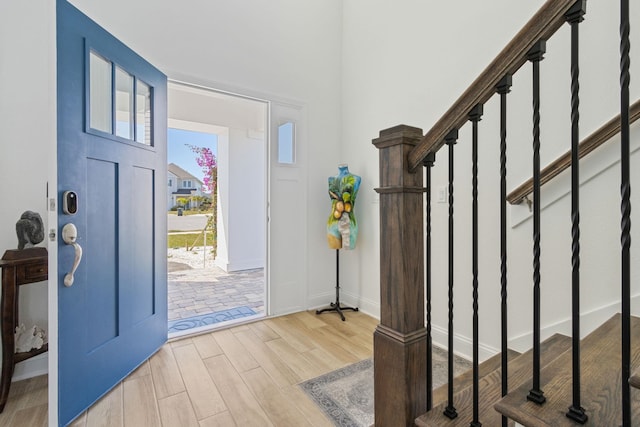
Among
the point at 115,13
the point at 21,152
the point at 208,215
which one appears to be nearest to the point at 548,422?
the point at 21,152

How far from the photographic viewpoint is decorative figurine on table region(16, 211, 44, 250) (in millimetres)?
1795

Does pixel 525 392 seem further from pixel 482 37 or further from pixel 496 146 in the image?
pixel 482 37

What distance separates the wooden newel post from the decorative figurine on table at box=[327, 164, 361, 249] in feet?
5.81

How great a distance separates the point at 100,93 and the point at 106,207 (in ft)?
2.17

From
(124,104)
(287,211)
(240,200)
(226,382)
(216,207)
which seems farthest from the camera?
(216,207)

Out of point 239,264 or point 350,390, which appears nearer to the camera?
point 350,390

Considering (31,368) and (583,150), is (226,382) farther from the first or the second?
(583,150)

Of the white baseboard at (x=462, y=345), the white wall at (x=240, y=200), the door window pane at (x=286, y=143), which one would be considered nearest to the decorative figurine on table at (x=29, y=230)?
the door window pane at (x=286, y=143)

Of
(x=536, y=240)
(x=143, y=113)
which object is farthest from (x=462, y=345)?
(x=143, y=113)

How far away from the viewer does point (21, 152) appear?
1935 millimetres

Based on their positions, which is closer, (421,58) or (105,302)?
(105,302)

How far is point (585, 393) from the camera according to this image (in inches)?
32.8

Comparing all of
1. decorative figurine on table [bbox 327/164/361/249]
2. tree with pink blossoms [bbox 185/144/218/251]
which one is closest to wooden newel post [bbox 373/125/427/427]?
decorative figurine on table [bbox 327/164/361/249]

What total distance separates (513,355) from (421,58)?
223cm
